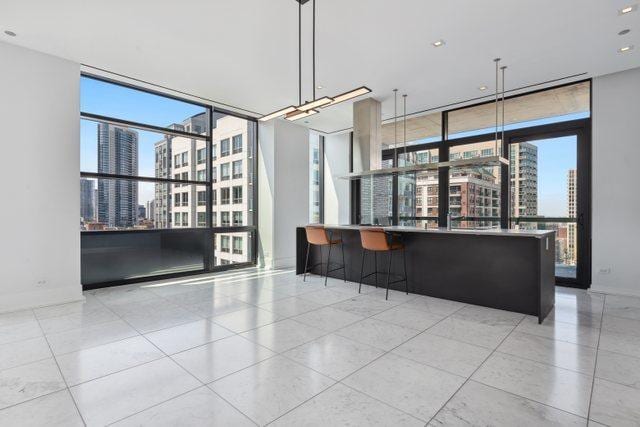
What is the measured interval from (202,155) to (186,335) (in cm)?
374

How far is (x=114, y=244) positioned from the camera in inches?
192

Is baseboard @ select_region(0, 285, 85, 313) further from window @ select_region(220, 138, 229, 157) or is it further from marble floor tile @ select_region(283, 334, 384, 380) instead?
marble floor tile @ select_region(283, 334, 384, 380)

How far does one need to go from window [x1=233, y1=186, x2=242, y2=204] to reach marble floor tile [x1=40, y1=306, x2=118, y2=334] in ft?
10.3

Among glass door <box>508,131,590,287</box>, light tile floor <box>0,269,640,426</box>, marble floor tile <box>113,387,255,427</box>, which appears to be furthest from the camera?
glass door <box>508,131,590,287</box>

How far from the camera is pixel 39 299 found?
3.90m

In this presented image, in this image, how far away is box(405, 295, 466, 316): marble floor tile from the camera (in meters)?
3.73

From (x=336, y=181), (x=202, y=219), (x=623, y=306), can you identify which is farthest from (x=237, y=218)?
(x=623, y=306)

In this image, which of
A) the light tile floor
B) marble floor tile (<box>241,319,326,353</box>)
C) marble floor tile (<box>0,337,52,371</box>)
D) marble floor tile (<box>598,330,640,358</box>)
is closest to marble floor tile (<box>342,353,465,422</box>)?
the light tile floor

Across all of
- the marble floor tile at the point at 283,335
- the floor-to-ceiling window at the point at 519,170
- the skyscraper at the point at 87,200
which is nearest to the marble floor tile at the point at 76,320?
the skyscraper at the point at 87,200

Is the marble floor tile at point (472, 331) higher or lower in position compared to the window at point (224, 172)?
lower

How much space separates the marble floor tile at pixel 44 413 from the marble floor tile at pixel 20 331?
4.54 feet

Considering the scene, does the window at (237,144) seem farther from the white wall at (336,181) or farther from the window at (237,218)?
the white wall at (336,181)

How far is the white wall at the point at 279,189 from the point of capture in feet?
21.5

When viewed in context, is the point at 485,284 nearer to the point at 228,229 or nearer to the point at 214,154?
the point at 228,229
